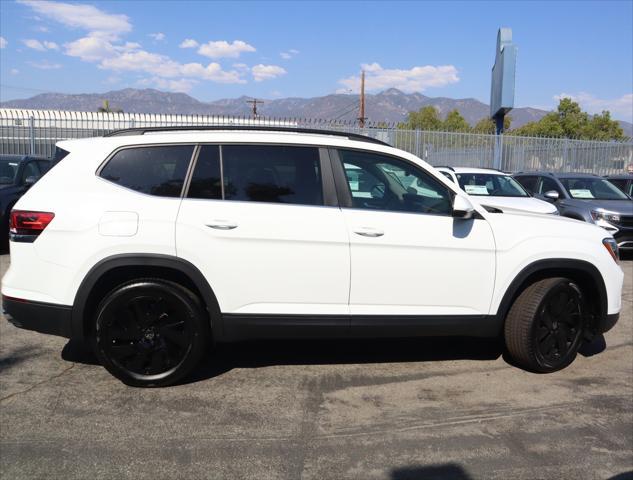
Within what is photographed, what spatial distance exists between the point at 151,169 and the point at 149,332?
1180 millimetres

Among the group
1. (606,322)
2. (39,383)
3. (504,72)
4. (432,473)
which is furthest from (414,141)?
(432,473)

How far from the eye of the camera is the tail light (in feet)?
13.1

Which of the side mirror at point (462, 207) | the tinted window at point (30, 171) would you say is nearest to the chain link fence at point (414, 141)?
the tinted window at point (30, 171)

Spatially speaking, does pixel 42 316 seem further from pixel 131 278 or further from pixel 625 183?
pixel 625 183

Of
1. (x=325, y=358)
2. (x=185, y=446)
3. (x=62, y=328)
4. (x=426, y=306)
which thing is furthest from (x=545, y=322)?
(x=62, y=328)

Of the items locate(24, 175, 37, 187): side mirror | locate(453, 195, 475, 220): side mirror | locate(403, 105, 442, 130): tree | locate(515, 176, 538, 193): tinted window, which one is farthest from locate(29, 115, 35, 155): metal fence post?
locate(403, 105, 442, 130): tree

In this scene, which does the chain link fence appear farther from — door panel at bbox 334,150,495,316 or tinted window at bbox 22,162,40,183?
door panel at bbox 334,150,495,316

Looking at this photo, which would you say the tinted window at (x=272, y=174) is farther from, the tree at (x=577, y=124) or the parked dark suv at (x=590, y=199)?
the tree at (x=577, y=124)

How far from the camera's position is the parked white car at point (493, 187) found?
1009 cm

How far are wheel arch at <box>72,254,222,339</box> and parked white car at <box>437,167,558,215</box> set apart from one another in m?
7.00

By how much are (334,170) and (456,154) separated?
661 inches

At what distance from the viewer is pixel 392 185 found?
4375mm

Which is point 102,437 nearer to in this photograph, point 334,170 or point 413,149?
point 334,170

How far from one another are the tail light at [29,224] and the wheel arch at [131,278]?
1.56 feet
